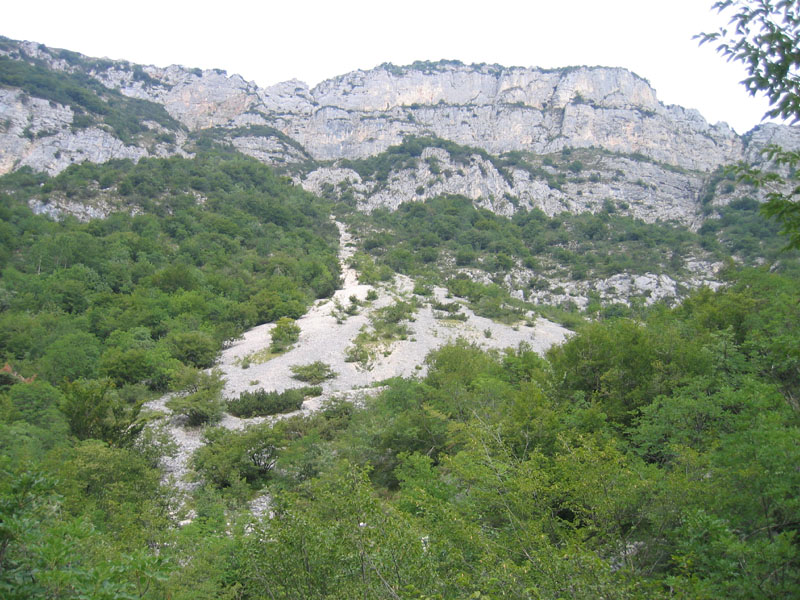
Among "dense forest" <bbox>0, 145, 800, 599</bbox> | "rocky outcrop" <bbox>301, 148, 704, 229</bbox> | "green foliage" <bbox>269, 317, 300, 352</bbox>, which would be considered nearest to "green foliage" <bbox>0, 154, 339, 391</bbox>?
"dense forest" <bbox>0, 145, 800, 599</bbox>

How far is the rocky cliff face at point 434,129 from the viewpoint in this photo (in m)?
69.1

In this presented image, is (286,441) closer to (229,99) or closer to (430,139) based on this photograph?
(430,139)

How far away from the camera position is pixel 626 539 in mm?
6734

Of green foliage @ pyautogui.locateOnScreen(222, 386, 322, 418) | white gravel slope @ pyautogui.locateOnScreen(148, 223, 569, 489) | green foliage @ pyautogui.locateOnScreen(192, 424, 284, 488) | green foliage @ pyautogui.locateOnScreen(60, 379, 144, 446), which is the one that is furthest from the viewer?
white gravel slope @ pyautogui.locateOnScreen(148, 223, 569, 489)

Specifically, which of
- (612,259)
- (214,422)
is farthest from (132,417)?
(612,259)

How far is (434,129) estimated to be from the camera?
99750 mm

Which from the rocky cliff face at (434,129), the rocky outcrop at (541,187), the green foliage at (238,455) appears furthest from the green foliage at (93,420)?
the rocky outcrop at (541,187)

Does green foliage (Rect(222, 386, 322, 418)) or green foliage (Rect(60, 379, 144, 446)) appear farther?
green foliage (Rect(222, 386, 322, 418))

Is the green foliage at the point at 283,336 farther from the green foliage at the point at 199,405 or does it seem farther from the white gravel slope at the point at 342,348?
the green foliage at the point at 199,405

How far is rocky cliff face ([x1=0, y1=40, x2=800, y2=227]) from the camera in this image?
227ft

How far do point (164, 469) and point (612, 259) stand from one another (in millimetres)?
50625

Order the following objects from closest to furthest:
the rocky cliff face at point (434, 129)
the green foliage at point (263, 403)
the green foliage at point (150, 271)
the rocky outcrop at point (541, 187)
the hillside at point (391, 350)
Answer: the hillside at point (391, 350), the green foliage at point (263, 403), the green foliage at point (150, 271), the rocky cliff face at point (434, 129), the rocky outcrop at point (541, 187)

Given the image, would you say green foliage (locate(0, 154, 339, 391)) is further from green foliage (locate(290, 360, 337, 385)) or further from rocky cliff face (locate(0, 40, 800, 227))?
rocky cliff face (locate(0, 40, 800, 227))

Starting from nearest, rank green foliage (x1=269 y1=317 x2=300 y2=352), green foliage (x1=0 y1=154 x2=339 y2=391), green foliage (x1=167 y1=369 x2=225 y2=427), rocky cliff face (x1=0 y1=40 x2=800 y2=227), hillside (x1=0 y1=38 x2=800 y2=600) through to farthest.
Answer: hillside (x1=0 y1=38 x2=800 y2=600) → green foliage (x1=167 y1=369 x2=225 y2=427) → green foliage (x1=0 y1=154 x2=339 y2=391) → green foliage (x1=269 y1=317 x2=300 y2=352) → rocky cliff face (x1=0 y1=40 x2=800 y2=227)
